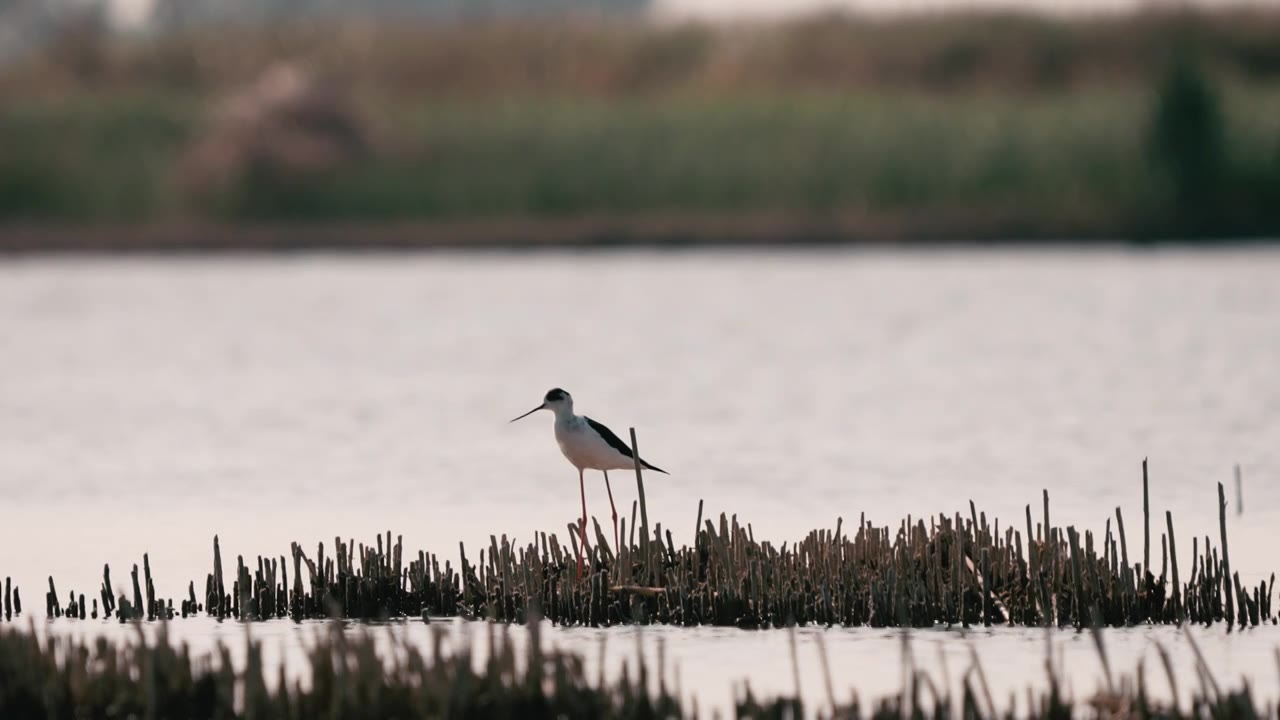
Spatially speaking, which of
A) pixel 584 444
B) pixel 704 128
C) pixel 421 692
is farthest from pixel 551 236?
pixel 421 692

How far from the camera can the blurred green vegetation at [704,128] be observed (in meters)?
52.2

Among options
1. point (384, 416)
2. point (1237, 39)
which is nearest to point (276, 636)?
point (384, 416)

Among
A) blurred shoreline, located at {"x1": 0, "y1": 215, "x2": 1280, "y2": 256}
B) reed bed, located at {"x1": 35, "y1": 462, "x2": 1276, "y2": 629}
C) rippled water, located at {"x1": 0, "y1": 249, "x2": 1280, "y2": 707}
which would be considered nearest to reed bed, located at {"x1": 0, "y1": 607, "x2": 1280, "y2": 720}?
reed bed, located at {"x1": 35, "y1": 462, "x2": 1276, "y2": 629}

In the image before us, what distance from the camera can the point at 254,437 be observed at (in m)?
22.3

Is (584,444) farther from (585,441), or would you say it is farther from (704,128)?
(704,128)

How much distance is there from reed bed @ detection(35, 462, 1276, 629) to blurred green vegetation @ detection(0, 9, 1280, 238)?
38790 millimetres

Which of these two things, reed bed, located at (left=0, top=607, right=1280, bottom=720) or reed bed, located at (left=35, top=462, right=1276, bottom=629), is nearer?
reed bed, located at (left=0, top=607, right=1280, bottom=720)

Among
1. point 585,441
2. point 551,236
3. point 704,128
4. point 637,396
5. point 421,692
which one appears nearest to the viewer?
point 421,692

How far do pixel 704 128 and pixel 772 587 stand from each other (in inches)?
1869

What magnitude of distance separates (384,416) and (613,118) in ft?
116

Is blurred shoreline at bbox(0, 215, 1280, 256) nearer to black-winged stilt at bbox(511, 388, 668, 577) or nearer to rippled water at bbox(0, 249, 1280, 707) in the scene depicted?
rippled water at bbox(0, 249, 1280, 707)

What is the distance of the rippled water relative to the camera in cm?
1627

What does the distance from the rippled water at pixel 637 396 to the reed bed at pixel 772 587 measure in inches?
17.2

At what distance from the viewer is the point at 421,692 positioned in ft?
31.1
